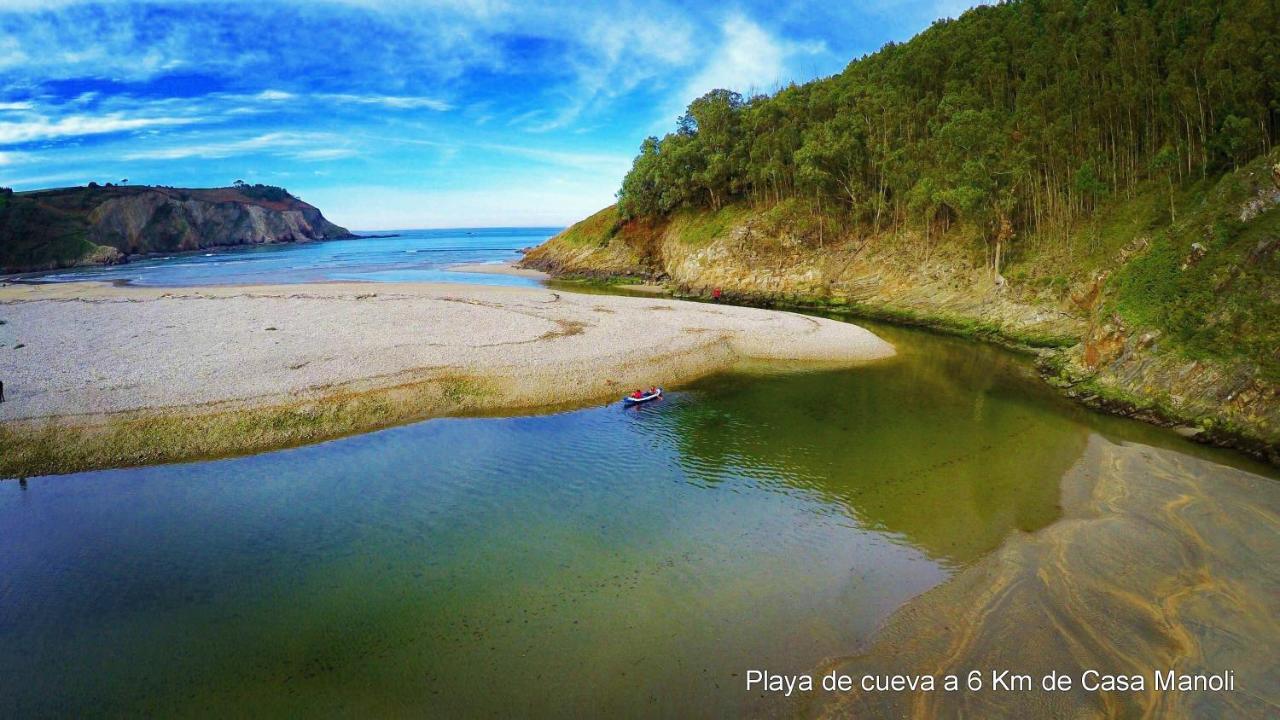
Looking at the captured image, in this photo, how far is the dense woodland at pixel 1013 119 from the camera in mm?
36875

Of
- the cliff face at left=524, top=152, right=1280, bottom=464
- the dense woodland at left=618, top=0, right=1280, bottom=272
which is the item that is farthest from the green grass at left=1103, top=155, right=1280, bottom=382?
the dense woodland at left=618, top=0, right=1280, bottom=272

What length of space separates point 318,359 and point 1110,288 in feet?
160

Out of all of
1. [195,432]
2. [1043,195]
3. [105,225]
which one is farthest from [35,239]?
[1043,195]

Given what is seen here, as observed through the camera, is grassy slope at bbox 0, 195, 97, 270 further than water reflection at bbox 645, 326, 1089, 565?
Yes

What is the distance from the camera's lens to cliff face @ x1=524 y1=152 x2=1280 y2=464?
25709 mm

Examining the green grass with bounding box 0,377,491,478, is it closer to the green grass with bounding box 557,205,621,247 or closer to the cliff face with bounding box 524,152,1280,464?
the cliff face with bounding box 524,152,1280,464

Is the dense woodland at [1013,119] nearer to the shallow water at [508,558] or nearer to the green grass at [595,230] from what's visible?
the green grass at [595,230]

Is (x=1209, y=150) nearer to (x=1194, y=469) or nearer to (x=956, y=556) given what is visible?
(x=1194, y=469)

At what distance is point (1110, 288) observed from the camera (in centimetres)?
3609

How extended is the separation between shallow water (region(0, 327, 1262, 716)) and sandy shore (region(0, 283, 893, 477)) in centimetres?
198

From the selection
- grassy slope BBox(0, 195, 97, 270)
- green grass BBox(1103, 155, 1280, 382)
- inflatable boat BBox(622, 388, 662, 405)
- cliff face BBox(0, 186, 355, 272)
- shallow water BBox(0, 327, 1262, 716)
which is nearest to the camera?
shallow water BBox(0, 327, 1262, 716)

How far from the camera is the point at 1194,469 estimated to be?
2178cm

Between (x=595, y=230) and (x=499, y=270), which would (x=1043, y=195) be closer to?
(x=595, y=230)

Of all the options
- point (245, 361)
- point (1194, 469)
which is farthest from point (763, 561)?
point (245, 361)
